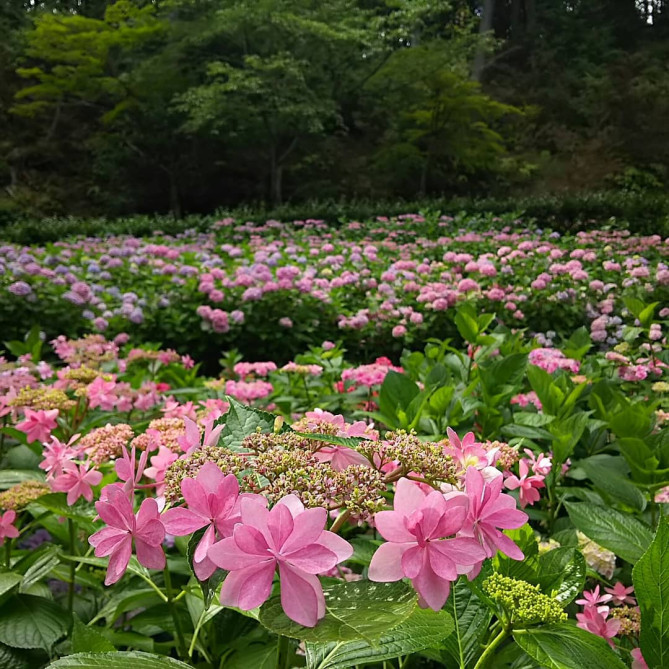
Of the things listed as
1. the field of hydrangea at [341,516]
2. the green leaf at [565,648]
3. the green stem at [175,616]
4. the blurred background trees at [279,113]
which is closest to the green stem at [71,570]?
the field of hydrangea at [341,516]

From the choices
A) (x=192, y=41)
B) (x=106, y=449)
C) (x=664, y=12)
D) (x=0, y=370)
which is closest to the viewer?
(x=106, y=449)

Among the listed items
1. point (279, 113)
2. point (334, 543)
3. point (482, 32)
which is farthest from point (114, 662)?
point (482, 32)

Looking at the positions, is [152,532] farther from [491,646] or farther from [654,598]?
[654,598]

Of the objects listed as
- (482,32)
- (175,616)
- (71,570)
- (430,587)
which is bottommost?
(71,570)

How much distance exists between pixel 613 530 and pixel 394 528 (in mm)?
456

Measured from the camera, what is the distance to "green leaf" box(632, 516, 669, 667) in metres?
0.48

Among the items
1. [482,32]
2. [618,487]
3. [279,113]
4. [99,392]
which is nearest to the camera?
[618,487]

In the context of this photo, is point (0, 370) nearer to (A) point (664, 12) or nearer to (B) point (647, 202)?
(B) point (647, 202)

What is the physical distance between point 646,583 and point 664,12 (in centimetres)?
2959

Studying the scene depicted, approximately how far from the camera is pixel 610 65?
2145cm

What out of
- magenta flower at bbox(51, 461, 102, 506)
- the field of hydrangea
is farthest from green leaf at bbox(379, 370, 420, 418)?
magenta flower at bbox(51, 461, 102, 506)

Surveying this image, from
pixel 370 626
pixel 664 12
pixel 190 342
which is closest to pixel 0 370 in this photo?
pixel 370 626

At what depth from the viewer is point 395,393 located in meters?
1.33

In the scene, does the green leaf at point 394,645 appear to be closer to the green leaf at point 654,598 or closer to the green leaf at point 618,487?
the green leaf at point 654,598
